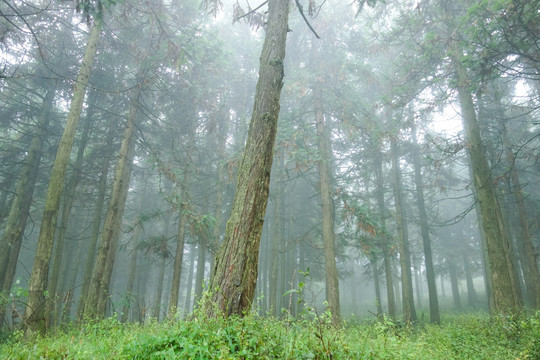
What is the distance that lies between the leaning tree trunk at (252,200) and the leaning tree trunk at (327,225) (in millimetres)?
7125

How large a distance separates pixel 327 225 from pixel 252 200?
786 centimetres

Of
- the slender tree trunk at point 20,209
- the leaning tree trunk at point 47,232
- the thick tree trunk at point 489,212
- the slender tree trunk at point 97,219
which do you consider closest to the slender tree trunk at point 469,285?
the thick tree trunk at point 489,212

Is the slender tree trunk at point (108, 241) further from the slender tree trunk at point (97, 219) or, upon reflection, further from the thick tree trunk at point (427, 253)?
the thick tree trunk at point (427, 253)

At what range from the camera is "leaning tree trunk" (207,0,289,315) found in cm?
406

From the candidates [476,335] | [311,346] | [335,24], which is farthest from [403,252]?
[311,346]

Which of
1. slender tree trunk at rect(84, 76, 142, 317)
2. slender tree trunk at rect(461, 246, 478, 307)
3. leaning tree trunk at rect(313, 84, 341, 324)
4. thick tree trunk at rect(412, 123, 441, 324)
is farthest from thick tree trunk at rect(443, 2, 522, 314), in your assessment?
slender tree trunk at rect(461, 246, 478, 307)

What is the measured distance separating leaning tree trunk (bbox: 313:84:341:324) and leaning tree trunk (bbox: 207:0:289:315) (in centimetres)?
712

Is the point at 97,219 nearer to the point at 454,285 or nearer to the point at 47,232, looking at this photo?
the point at 47,232

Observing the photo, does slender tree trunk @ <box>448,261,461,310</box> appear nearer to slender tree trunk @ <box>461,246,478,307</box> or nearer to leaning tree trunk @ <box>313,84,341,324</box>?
slender tree trunk @ <box>461,246,478,307</box>

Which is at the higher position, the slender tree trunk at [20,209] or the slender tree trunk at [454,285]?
the slender tree trunk at [20,209]

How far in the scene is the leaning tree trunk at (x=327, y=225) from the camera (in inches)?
430

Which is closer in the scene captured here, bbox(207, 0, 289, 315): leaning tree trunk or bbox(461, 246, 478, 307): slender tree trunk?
bbox(207, 0, 289, 315): leaning tree trunk

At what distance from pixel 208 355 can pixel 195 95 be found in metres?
12.1

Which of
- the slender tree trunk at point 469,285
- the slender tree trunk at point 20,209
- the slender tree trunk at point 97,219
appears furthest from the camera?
the slender tree trunk at point 469,285
